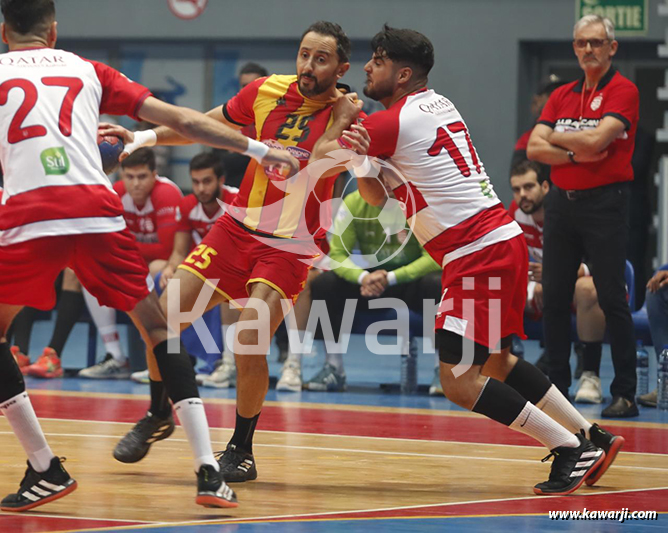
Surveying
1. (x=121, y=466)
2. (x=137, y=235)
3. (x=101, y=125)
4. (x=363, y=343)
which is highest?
(x=101, y=125)

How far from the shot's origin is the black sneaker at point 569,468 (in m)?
4.42

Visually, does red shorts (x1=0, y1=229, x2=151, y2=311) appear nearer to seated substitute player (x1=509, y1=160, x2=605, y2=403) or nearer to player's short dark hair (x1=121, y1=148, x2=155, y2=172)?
seated substitute player (x1=509, y1=160, x2=605, y2=403)

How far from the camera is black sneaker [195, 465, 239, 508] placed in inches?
154

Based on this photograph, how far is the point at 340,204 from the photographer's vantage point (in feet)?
26.3

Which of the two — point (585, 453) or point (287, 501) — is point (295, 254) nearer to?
point (287, 501)

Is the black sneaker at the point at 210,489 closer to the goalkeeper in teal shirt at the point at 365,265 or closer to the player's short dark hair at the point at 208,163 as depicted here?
the goalkeeper in teal shirt at the point at 365,265

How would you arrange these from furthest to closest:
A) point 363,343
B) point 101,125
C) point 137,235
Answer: point 363,343, point 137,235, point 101,125

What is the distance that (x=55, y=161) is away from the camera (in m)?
3.83

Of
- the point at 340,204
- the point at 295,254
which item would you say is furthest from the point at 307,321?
the point at 295,254

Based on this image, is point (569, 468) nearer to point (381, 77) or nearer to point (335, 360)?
point (381, 77)

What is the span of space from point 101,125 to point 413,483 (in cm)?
201

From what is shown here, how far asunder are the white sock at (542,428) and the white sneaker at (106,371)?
4627 mm

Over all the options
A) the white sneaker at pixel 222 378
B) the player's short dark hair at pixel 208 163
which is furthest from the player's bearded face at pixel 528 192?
the white sneaker at pixel 222 378

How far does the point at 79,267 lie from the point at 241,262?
3.78ft
